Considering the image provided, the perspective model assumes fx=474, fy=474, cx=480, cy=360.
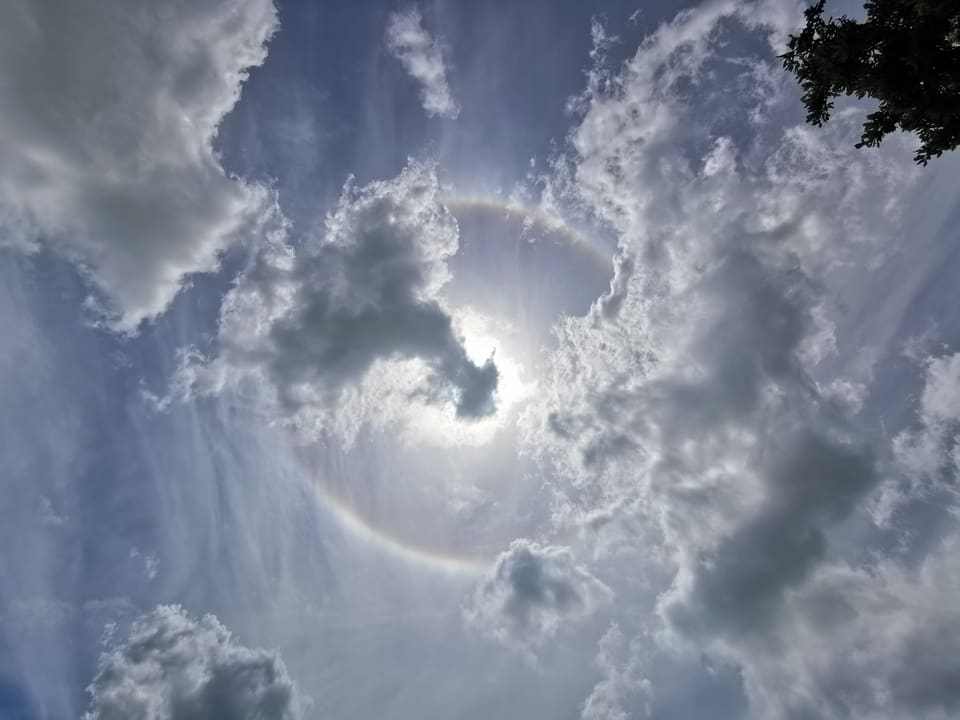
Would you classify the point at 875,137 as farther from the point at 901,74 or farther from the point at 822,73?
the point at 822,73

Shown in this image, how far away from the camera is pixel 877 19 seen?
1922 cm

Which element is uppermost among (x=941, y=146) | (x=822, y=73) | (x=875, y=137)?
(x=822, y=73)

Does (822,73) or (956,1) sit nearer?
(956,1)

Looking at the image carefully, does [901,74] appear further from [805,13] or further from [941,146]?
[805,13]

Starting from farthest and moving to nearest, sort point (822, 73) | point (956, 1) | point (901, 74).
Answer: point (822, 73)
point (901, 74)
point (956, 1)

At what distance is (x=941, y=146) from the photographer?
1894 centimetres

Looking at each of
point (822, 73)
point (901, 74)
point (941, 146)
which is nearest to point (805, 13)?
point (822, 73)

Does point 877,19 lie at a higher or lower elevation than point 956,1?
higher

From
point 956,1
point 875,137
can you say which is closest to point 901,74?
point 875,137

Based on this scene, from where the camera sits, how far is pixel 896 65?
Answer: 1891cm

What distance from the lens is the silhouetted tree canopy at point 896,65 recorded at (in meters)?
18.2

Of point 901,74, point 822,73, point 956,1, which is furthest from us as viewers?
point 822,73

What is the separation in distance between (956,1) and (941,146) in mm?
5499

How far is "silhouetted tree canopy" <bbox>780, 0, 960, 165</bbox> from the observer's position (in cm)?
1819
